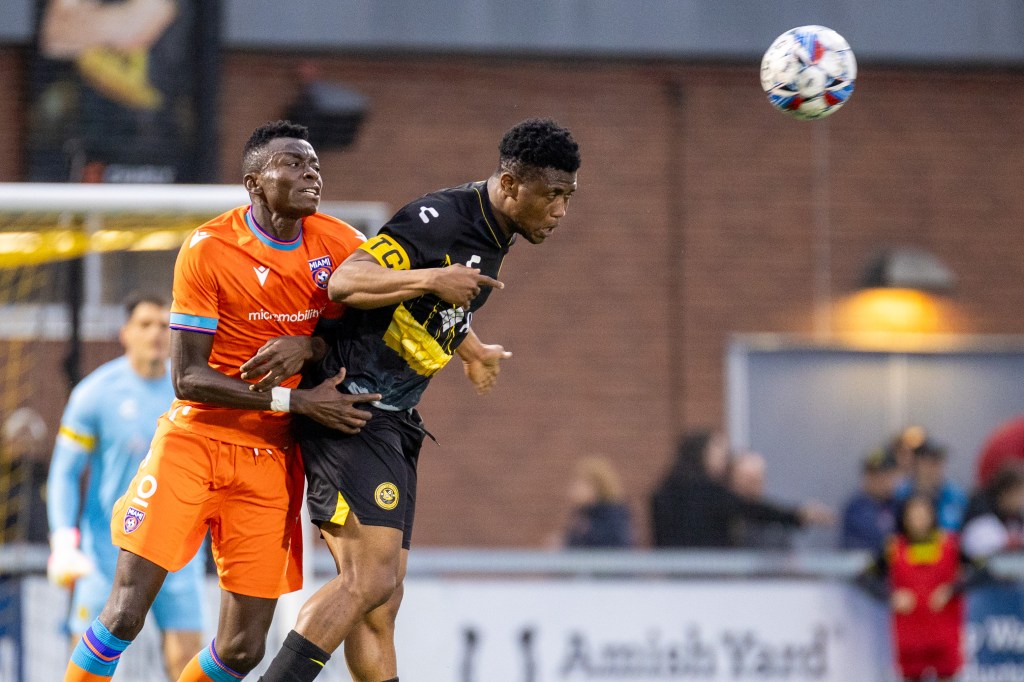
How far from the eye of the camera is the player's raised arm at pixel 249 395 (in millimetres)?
5098

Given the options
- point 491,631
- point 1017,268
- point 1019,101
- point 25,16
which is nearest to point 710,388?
point 1017,268

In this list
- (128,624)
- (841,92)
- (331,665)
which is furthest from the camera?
(331,665)

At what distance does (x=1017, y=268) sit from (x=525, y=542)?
5221 mm

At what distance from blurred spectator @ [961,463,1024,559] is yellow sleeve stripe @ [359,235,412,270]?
5.81 m

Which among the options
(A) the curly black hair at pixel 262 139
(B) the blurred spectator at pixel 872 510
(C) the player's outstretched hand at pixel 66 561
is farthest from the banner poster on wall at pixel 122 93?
(A) the curly black hair at pixel 262 139

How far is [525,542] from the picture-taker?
12.8 meters

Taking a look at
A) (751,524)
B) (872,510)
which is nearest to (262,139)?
(751,524)

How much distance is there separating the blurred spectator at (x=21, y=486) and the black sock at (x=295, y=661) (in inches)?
174

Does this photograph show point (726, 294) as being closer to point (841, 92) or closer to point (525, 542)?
point (525, 542)

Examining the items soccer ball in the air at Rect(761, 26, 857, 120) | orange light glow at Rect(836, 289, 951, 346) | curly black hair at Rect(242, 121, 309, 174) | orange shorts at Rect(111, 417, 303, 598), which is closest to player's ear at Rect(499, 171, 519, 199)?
curly black hair at Rect(242, 121, 309, 174)

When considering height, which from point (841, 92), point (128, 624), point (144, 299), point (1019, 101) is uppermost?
point (1019, 101)

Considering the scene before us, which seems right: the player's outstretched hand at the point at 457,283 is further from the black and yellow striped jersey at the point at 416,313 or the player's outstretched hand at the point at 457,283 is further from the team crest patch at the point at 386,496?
the team crest patch at the point at 386,496

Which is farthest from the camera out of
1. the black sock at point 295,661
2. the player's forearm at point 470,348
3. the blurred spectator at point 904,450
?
the blurred spectator at point 904,450

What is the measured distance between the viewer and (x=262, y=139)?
5.29 meters
